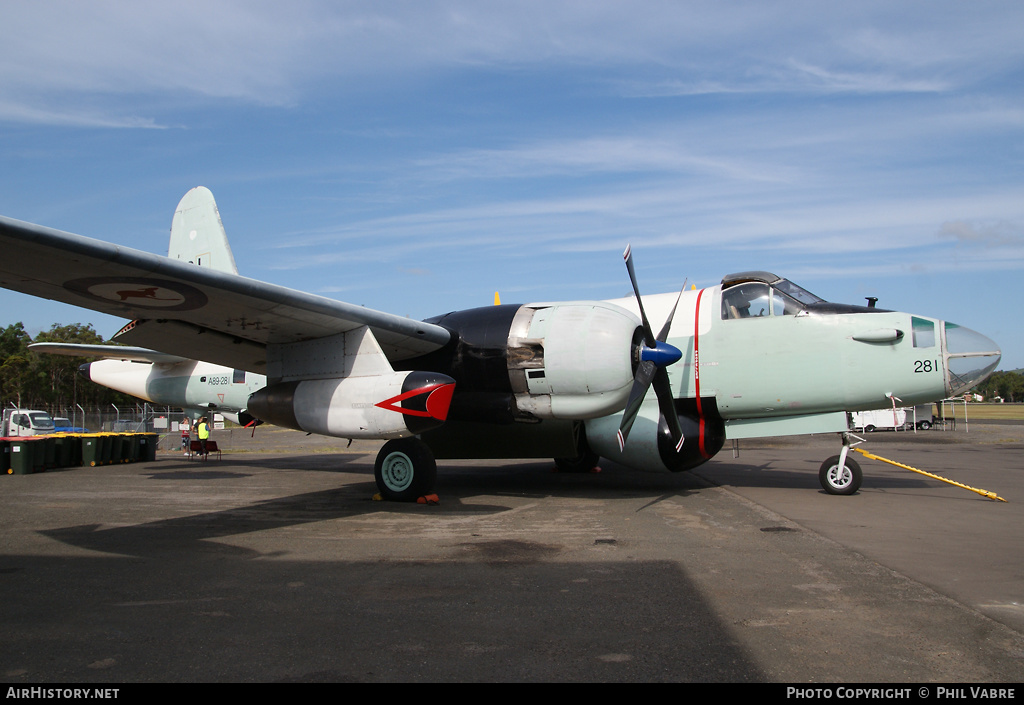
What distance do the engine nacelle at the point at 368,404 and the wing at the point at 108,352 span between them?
6.73m

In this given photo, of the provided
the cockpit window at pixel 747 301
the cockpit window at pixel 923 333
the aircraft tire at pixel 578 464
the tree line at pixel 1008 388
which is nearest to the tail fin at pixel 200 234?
the aircraft tire at pixel 578 464

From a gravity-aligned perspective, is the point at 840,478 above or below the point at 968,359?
below

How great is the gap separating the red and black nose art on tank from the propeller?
2.61 meters

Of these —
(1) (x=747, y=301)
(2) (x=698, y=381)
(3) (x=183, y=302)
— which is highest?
(1) (x=747, y=301)

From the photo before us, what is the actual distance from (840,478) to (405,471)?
22.8 ft

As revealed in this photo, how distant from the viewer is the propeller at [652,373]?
9.62 metres

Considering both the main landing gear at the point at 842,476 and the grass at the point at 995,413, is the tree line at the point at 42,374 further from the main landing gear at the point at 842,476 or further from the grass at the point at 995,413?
the grass at the point at 995,413

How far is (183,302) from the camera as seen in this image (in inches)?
332

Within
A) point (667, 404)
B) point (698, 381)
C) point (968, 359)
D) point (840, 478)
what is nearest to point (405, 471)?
point (667, 404)

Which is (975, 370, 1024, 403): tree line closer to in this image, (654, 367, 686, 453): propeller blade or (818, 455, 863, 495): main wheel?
(818, 455, 863, 495): main wheel

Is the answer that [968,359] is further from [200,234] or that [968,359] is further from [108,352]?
[108,352]

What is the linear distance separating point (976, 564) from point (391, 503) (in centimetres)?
751

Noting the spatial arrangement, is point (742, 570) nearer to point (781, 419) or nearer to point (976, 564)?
point (976, 564)

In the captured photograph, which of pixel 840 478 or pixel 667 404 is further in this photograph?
pixel 840 478
